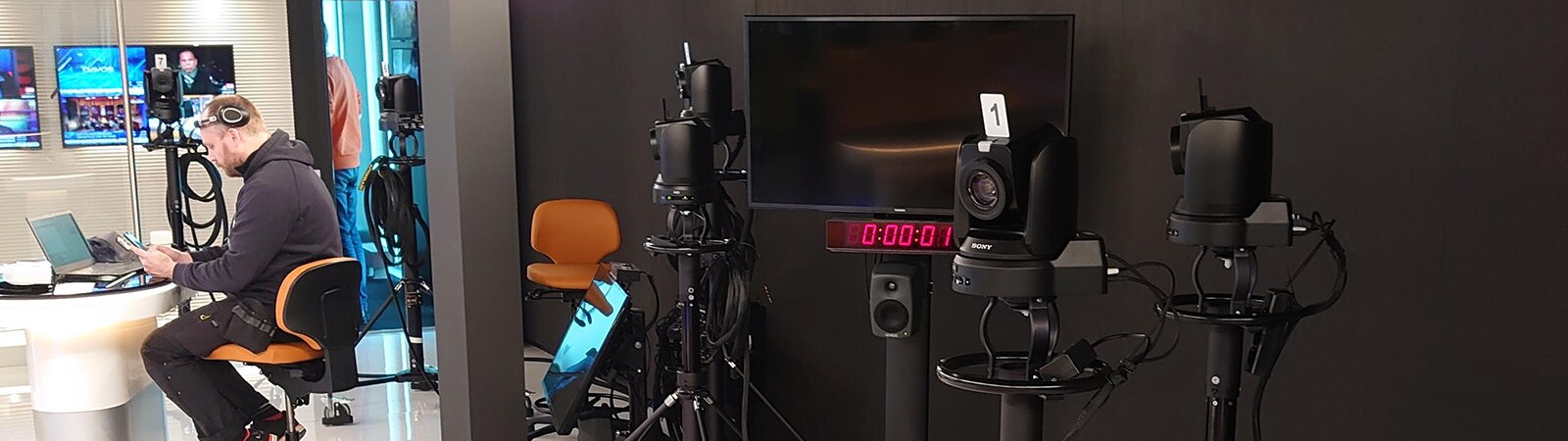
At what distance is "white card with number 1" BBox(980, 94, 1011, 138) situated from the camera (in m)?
2.07

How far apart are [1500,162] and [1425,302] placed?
0.36 meters

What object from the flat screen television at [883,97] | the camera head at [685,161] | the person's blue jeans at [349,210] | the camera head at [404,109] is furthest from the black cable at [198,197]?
the flat screen television at [883,97]

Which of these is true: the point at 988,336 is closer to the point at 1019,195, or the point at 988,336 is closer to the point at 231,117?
the point at 1019,195

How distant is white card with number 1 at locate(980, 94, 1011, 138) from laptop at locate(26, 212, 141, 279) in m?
3.28

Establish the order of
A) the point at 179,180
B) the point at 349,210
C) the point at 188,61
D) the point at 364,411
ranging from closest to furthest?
the point at 364,411 < the point at 179,180 < the point at 188,61 < the point at 349,210

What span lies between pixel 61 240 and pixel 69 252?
52 mm

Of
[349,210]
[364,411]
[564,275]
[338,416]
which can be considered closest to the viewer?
[338,416]

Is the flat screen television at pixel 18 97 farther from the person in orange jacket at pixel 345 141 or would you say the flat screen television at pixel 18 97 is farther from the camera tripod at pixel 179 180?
the person in orange jacket at pixel 345 141

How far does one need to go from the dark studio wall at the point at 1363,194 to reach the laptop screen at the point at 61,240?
2664 millimetres

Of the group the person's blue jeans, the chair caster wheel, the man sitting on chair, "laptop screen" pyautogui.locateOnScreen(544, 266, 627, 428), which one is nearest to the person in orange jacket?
the person's blue jeans

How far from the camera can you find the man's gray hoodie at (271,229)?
3.88 metres

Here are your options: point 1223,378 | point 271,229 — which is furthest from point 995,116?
point 271,229

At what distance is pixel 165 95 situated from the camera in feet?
16.6

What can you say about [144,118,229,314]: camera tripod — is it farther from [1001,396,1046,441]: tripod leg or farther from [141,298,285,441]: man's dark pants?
[1001,396,1046,441]: tripod leg
